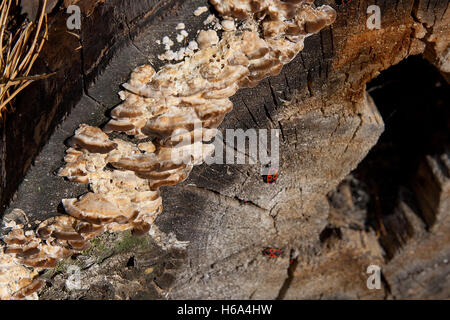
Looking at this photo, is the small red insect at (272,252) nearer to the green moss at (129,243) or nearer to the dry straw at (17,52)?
the green moss at (129,243)

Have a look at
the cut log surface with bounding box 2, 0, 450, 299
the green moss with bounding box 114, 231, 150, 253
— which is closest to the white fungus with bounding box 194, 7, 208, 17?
the cut log surface with bounding box 2, 0, 450, 299

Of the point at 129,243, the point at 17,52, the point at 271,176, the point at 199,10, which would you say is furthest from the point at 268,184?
the point at 17,52

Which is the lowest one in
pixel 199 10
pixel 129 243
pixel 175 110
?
pixel 129 243

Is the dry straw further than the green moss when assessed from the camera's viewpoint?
No

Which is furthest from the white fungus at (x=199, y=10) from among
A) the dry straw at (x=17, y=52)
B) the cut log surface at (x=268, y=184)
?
the dry straw at (x=17, y=52)

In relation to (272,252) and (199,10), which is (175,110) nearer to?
(199,10)

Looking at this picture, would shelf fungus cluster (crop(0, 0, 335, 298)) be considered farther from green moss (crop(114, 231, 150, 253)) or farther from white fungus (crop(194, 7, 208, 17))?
green moss (crop(114, 231, 150, 253))
